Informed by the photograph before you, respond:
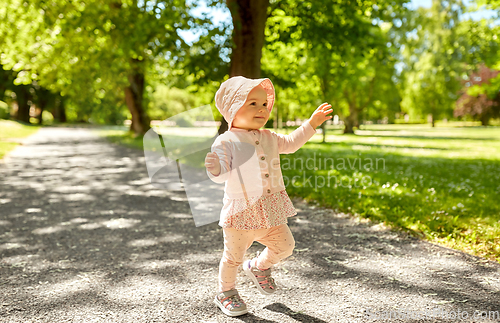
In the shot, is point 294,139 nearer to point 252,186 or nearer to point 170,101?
point 252,186

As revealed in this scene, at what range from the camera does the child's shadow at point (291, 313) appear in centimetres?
275

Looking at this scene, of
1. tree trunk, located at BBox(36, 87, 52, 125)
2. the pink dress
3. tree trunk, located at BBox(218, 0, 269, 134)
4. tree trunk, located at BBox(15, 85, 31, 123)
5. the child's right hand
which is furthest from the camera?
tree trunk, located at BBox(36, 87, 52, 125)

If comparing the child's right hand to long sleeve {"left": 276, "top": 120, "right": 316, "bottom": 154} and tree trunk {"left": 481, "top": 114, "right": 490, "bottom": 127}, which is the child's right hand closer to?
long sleeve {"left": 276, "top": 120, "right": 316, "bottom": 154}

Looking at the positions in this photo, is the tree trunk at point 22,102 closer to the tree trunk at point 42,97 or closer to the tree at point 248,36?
the tree trunk at point 42,97

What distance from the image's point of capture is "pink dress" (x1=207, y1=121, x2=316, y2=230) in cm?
286

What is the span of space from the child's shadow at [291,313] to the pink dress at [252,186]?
2.17 ft

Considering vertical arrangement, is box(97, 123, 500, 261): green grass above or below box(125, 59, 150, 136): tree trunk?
below

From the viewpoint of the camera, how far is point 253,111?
2898mm

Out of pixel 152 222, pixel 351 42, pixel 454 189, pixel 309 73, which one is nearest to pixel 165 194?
pixel 152 222

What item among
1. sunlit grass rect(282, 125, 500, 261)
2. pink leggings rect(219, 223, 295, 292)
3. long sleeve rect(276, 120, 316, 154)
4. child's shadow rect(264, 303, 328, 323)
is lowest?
child's shadow rect(264, 303, 328, 323)

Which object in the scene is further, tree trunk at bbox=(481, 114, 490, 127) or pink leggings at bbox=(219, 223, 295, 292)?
tree trunk at bbox=(481, 114, 490, 127)

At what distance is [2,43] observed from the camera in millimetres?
15742

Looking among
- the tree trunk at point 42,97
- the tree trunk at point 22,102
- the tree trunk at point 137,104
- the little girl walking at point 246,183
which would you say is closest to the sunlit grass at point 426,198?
the little girl walking at point 246,183

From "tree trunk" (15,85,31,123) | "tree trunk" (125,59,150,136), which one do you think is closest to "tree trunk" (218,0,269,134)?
"tree trunk" (125,59,150,136)
